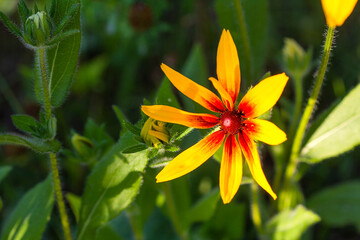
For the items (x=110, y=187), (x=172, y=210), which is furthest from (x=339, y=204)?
(x=110, y=187)

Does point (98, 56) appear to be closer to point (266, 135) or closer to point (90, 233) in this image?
point (90, 233)

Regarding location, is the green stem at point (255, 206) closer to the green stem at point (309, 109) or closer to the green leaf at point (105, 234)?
the green stem at point (309, 109)

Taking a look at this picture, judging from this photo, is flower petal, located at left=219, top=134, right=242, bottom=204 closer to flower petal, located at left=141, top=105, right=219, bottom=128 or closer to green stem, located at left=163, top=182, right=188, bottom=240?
flower petal, located at left=141, top=105, right=219, bottom=128

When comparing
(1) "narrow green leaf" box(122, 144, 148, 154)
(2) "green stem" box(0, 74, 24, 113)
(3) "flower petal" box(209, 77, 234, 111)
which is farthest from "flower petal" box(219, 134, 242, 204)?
(2) "green stem" box(0, 74, 24, 113)

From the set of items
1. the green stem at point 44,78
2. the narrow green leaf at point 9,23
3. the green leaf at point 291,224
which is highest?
the narrow green leaf at point 9,23

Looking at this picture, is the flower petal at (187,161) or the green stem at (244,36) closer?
the flower petal at (187,161)

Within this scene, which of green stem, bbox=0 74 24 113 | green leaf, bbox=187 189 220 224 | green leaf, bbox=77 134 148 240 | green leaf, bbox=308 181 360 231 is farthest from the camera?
green stem, bbox=0 74 24 113

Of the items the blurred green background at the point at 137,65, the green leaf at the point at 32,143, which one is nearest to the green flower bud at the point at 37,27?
the green leaf at the point at 32,143

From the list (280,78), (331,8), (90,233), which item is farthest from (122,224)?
(331,8)
